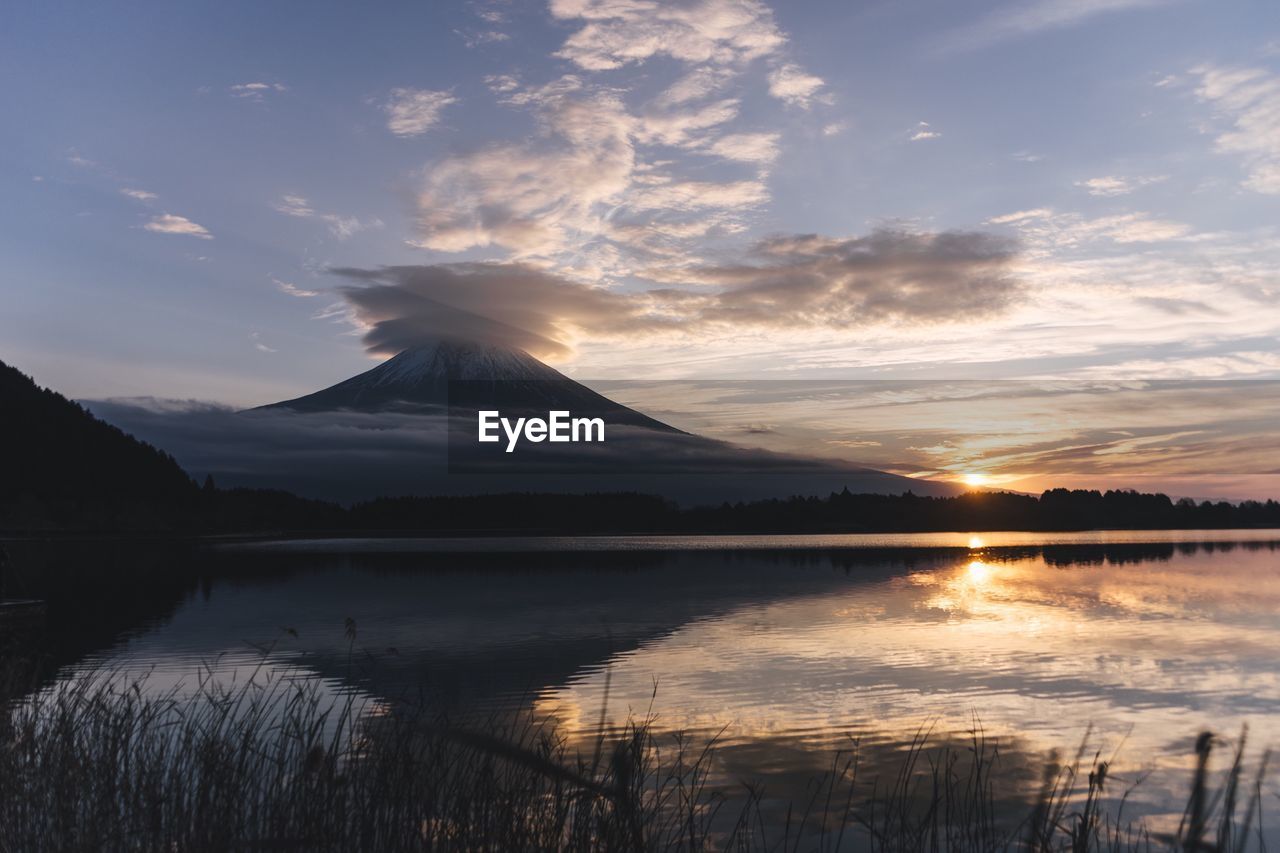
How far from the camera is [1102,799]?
45.2 feet

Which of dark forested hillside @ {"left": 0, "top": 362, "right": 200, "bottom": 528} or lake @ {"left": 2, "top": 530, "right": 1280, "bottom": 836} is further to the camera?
dark forested hillside @ {"left": 0, "top": 362, "right": 200, "bottom": 528}

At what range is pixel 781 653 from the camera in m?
31.2

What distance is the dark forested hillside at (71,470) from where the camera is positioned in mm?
147625

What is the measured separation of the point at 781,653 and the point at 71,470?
156061 millimetres

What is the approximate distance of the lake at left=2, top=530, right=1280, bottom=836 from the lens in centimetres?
1834

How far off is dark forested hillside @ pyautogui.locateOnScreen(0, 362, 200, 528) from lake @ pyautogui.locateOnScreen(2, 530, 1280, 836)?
296ft

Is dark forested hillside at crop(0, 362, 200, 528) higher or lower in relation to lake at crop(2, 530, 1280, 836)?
higher

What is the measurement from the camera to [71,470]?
157m

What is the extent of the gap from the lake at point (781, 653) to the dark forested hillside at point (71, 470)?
9031 centimetres

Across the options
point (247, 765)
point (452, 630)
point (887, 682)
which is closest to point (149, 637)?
point (452, 630)

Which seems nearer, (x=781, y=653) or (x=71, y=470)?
(x=781, y=653)

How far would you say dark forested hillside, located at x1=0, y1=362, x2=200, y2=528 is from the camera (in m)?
148

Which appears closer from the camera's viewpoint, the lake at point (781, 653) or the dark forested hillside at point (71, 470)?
the lake at point (781, 653)

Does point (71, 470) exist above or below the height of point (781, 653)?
above
